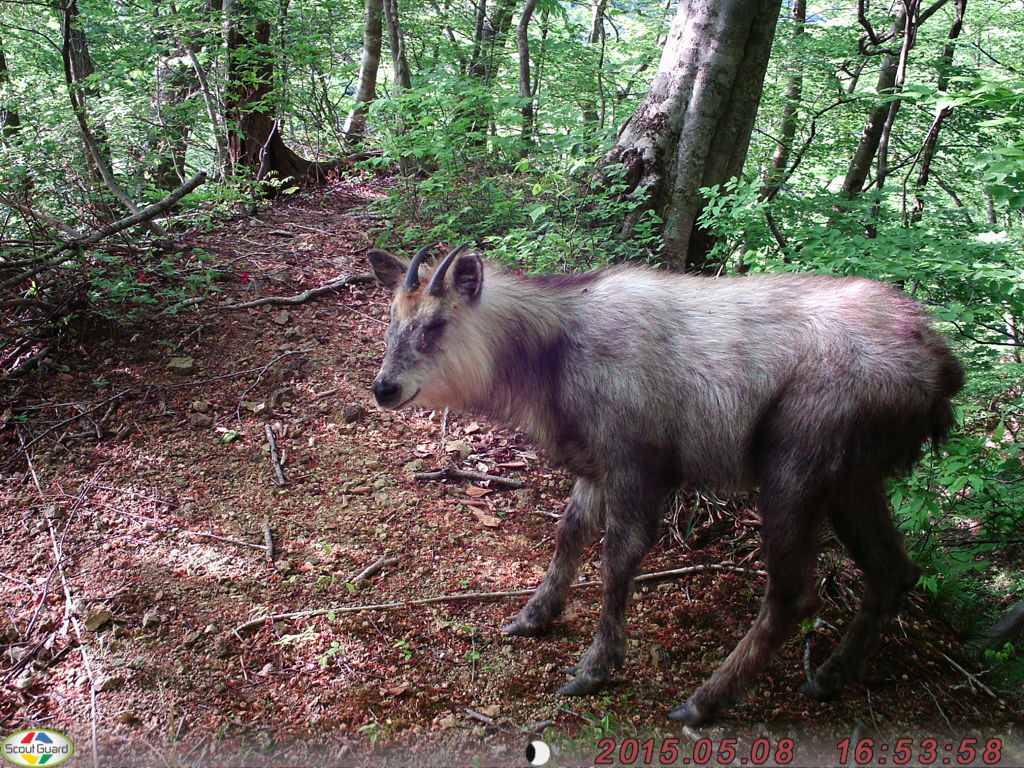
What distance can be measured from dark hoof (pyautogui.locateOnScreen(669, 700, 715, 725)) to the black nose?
1711 millimetres

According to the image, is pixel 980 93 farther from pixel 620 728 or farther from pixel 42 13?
pixel 42 13

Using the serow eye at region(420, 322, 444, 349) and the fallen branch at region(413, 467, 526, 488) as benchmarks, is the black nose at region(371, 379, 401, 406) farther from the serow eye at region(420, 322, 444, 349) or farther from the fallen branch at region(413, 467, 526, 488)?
the fallen branch at region(413, 467, 526, 488)

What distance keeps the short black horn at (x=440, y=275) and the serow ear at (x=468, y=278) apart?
5 cm

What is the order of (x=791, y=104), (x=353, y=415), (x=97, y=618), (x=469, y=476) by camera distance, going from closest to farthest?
(x=97, y=618) < (x=469, y=476) < (x=353, y=415) < (x=791, y=104)

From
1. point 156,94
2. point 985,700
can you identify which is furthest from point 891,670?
point 156,94

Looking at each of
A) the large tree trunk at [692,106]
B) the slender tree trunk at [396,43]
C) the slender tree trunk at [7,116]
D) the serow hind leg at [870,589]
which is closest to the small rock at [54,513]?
the slender tree trunk at [7,116]

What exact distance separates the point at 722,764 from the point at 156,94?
7.64 meters

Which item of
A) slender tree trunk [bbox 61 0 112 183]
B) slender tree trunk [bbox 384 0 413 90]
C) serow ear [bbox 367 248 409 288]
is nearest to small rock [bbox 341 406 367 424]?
serow ear [bbox 367 248 409 288]

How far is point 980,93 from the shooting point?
2.76 meters

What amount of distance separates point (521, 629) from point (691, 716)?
82cm

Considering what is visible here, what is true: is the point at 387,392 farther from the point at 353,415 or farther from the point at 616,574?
the point at 353,415

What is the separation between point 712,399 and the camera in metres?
2.69

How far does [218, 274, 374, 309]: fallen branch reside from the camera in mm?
5176

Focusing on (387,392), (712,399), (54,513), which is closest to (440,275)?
(387,392)
